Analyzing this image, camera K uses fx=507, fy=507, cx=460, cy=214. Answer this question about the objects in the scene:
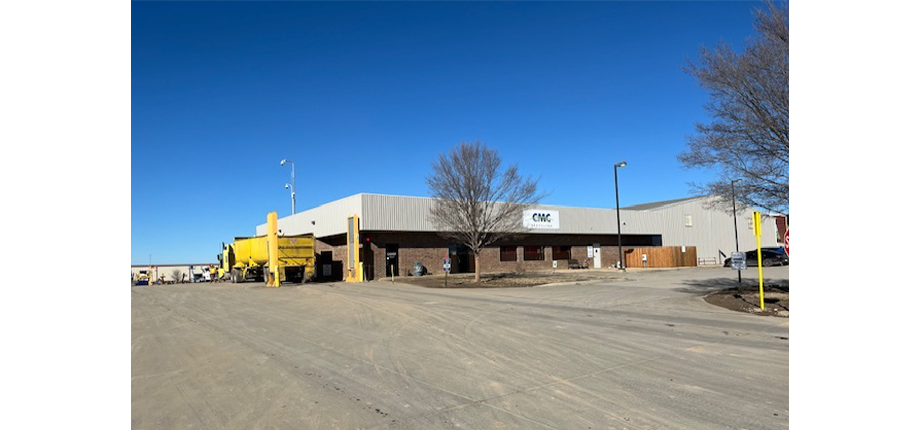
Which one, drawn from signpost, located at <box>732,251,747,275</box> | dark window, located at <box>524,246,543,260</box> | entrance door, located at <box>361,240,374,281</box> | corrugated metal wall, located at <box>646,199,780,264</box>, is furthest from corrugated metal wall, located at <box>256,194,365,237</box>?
corrugated metal wall, located at <box>646,199,780,264</box>

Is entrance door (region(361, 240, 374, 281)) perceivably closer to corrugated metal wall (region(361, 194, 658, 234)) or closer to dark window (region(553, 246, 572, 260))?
corrugated metal wall (region(361, 194, 658, 234))

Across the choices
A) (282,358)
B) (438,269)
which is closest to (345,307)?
(282,358)

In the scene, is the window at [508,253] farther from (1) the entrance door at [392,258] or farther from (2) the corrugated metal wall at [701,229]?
(2) the corrugated metal wall at [701,229]

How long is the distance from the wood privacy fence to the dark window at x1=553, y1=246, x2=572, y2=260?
5.83 m

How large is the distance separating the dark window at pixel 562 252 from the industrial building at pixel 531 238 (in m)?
0.08

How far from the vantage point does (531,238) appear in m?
40.3

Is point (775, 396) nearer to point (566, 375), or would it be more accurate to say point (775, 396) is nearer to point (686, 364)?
point (686, 364)

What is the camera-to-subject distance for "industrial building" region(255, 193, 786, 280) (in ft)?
109

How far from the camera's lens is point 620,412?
4.65 meters

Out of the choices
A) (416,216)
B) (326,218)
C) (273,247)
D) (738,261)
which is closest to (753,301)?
(738,261)

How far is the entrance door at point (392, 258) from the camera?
3375cm

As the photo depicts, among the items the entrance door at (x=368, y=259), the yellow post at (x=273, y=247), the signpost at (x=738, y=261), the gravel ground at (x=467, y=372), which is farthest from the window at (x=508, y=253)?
the gravel ground at (x=467, y=372)
